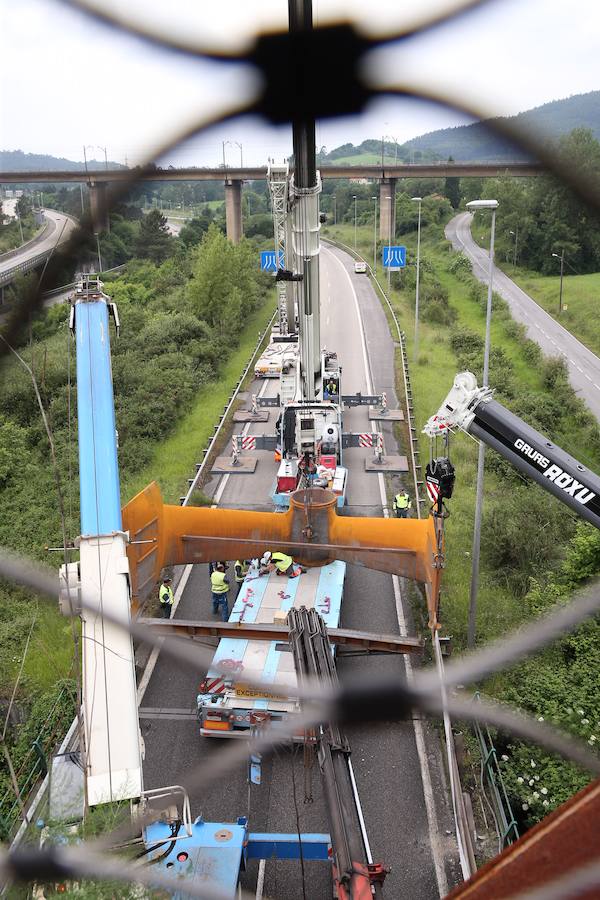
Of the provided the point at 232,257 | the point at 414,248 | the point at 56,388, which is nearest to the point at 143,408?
A: the point at 56,388

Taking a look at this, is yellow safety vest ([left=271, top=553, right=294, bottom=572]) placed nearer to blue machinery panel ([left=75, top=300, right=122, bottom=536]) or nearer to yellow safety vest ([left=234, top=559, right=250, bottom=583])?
yellow safety vest ([left=234, top=559, right=250, bottom=583])

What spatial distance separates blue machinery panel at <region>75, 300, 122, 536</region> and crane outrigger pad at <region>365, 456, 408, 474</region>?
6888 millimetres

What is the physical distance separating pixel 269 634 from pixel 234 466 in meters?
6.89

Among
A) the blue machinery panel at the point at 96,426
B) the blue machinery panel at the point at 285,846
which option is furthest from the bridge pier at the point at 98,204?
the blue machinery panel at the point at 285,846

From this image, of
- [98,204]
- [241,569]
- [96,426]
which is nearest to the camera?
[98,204]

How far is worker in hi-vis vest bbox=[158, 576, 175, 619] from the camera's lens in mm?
7781

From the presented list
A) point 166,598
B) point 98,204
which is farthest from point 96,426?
point 98,204

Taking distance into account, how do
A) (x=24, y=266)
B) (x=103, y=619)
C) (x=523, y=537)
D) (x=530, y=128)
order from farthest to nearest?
(x=523, y=537) < (x=103, y=619) < (x=24, y=266) < (x=530, y=128)

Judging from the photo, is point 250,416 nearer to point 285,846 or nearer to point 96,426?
point 96,426

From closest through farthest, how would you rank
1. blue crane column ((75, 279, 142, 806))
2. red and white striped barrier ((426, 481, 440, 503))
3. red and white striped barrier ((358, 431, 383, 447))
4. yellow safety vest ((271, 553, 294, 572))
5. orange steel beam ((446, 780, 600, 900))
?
orange steel beam ((446, 780, 600, 900))
blue crane column ((75, 279, 142, 806))
red and white striped barrier ((426, 481, 440, 503))
yellow safety vest ((271, 553, 294, 572))
red and white striped barrier ((358, 431, 383, 447))

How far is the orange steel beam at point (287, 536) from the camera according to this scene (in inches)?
239

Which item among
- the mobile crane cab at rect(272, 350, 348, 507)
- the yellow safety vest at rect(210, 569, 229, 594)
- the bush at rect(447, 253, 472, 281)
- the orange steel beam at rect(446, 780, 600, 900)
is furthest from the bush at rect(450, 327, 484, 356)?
the orange steel beam at rect(446, 780, 600, 900)

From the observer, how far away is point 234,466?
41.4 ft

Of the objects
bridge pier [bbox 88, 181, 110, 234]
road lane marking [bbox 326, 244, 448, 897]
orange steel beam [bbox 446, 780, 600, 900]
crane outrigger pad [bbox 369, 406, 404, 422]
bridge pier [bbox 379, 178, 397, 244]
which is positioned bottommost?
road lane marking [bbox 326, 244, 448, 897]
